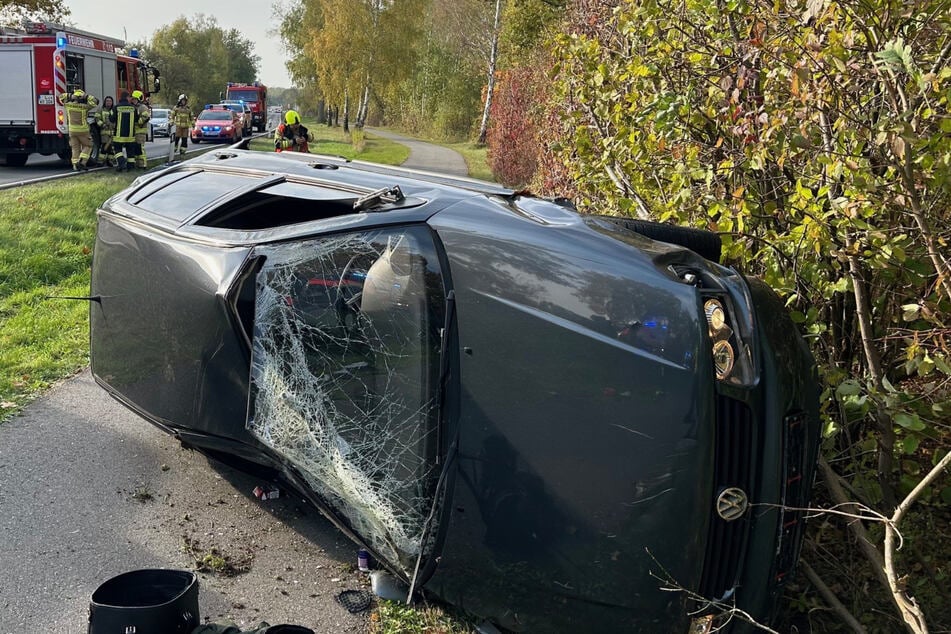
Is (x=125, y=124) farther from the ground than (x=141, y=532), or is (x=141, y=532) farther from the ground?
(x=125, y=124)

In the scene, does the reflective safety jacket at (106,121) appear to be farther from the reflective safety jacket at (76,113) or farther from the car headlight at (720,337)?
the car headlight at (720,337)

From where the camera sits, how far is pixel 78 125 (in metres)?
17.4

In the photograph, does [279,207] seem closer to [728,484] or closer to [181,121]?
[728,484]

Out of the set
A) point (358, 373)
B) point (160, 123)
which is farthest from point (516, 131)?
point (160, 123)

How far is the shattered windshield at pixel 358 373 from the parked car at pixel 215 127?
31813 mm

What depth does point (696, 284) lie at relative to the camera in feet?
8.62

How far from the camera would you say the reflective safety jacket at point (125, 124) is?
56.5 ft

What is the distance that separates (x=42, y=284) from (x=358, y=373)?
6771mm

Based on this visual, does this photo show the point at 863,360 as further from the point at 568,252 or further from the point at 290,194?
the point at 290,194

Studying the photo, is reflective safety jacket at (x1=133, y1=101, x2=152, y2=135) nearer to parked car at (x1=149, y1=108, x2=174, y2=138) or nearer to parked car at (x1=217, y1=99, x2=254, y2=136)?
parked car at (x1=217, y1=99, x2=254, y2=136)

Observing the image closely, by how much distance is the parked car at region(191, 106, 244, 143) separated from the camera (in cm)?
3353

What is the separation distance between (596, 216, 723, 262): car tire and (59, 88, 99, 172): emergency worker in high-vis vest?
1676 centimetres

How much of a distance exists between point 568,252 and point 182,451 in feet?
9.31

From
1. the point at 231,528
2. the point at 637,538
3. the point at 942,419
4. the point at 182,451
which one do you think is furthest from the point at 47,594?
the point at 942,419
